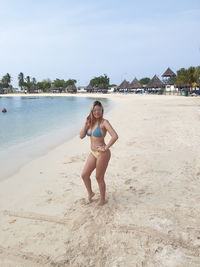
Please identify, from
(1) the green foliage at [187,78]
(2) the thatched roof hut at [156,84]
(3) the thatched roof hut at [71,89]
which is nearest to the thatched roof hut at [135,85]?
(2) the thatched roof hut at [156,84]

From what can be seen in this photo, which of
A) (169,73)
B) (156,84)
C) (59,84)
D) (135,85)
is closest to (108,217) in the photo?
(169,73)

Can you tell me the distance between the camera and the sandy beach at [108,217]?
2.56 meters

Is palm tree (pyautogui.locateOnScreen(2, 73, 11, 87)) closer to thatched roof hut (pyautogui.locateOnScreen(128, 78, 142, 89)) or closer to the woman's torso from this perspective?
thatched roof hut (pyautogui.locateOnScreen(128, 78, 142, 89))

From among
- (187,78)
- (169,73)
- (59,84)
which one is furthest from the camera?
(59,84)

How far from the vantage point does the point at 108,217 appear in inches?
130

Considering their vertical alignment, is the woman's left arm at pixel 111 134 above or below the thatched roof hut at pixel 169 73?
below

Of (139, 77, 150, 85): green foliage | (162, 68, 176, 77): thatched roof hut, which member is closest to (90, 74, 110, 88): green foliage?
(139, 77, 150, 85): green foliage

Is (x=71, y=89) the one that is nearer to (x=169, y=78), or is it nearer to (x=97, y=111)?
(x=169, y=78)

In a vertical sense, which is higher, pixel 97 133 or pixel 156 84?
pixel 156 84

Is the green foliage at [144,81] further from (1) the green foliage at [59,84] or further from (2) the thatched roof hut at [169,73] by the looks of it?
(2) the thatched roof hut at [169,73]

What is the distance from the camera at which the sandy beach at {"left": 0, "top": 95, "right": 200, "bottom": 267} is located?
2.56m

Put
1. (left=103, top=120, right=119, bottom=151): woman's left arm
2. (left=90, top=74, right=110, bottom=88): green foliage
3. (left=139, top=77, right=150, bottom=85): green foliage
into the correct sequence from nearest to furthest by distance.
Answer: (left=103, top=120, right=119, bottom=151): woman's left arm < (left=90, top=74, right=110, bottom=88): green foliage < (left=139, top=77, right=150, bottom=85): green foliage

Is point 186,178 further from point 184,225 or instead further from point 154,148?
point 154,148

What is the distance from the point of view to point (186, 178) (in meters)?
4.71
